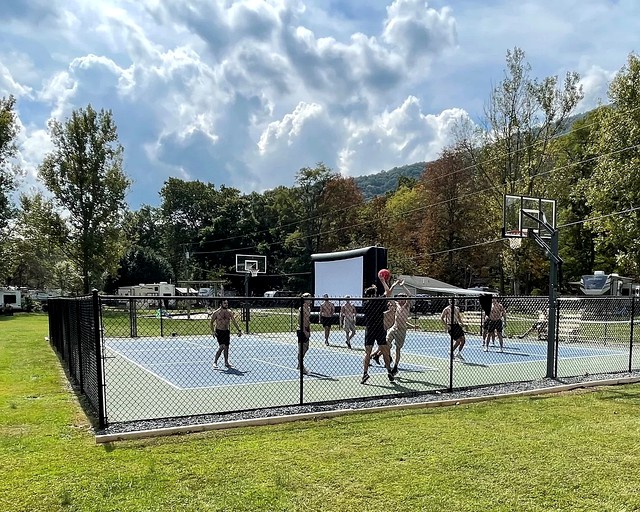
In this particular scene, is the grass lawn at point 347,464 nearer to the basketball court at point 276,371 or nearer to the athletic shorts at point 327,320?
the basketball court at point 276,371

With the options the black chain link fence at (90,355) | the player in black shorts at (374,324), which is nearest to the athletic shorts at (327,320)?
the player in black shorts at (374,324)

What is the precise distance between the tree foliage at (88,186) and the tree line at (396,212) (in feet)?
0.28

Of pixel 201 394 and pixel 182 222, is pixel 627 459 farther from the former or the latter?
pixel 182 222

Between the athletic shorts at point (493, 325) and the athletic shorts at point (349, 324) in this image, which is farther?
the athletic shorts at point (349, 324)

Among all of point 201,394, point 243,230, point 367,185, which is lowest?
point 201,394

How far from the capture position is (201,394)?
27.5 ft

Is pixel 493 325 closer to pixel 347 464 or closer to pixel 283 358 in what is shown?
pixel 283 358

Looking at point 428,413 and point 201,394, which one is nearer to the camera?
point 428,413

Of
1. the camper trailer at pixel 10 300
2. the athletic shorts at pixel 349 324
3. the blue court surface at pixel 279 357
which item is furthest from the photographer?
the camper trailer at pixel 10 300

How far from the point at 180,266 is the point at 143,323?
5289 cm

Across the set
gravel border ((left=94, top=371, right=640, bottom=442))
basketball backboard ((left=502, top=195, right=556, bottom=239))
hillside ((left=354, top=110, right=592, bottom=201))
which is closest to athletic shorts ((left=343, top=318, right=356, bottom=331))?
basketball backboard ((left=502, top=195, right=556, bottom=239))

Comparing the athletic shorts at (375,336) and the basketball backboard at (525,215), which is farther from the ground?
the basketball backboard at (525,215)

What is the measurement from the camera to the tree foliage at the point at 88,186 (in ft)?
131

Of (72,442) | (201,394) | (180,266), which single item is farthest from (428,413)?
(180,266)
